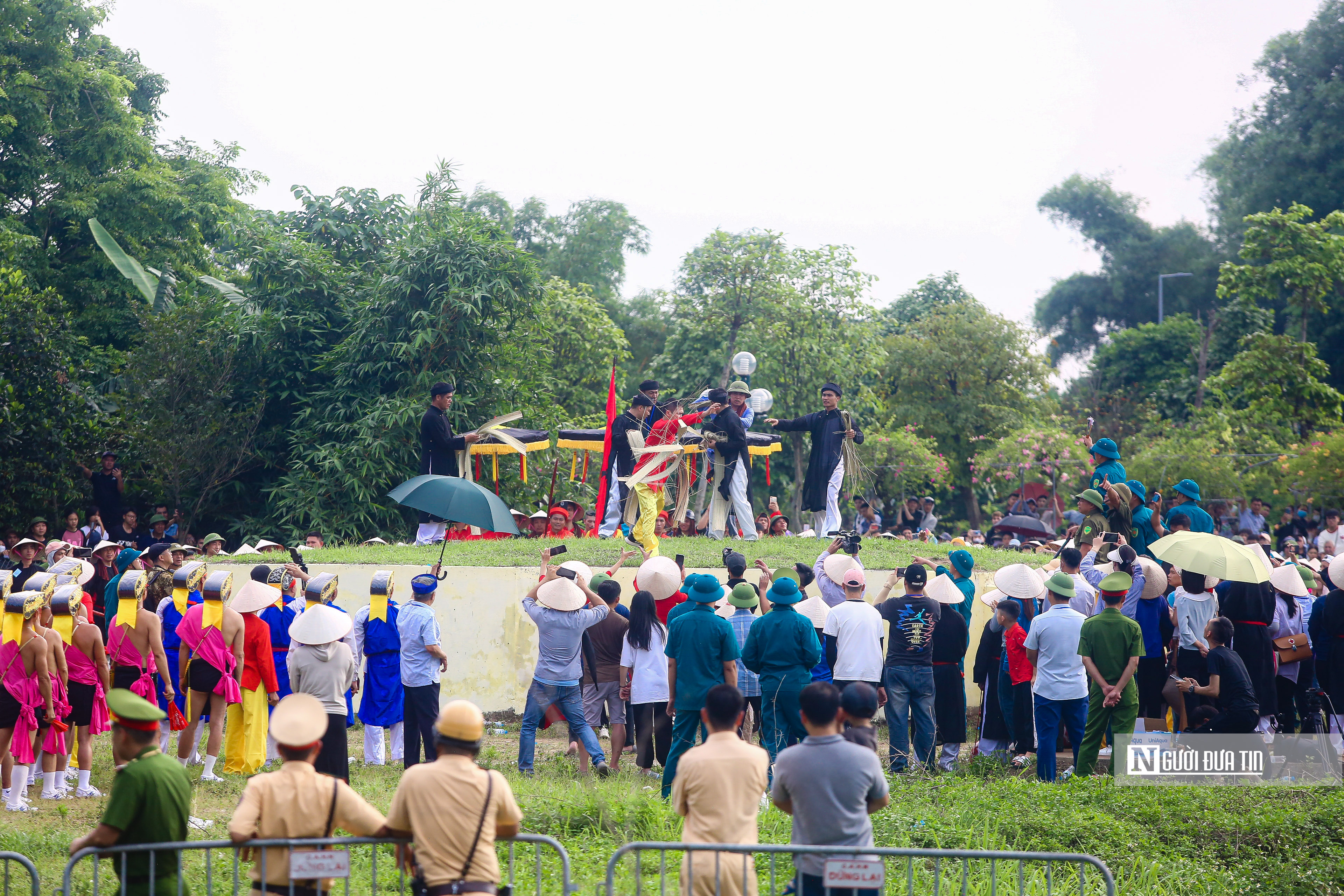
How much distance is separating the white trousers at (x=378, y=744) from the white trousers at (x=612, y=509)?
510 centimetres

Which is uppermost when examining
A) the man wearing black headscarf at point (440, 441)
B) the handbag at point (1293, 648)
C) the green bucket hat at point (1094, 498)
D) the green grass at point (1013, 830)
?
the man wearing black headscarf at point (440, 441)

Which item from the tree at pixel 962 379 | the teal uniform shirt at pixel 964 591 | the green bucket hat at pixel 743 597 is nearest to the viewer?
the green bucket hat at pixel 743 597

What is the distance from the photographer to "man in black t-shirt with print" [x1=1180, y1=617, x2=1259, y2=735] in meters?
9.45

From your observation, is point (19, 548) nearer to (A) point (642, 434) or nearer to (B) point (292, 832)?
Result: (A) point (642, 434)

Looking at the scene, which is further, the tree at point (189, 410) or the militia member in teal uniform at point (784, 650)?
the tree at point (189, 410)

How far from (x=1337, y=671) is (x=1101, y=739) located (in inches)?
93.6

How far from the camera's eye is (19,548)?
1274cm

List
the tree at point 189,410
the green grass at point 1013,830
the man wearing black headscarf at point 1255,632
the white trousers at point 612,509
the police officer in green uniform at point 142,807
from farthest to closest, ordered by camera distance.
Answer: the tree at point 189,410, the white trousers at point 612,509, the man wearing black headscarf at point 1255,632, the green grass at point 1013,830, the police officer in green uniform at point 142,807

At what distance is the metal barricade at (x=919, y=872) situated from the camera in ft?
16.2

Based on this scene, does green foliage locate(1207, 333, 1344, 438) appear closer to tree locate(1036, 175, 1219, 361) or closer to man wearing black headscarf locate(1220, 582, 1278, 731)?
man wearing black headscarf locate(1220, 582, 1278, 731)

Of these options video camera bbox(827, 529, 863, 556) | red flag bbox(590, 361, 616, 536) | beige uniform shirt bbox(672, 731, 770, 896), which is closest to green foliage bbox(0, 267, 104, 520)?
red flag bbox(590, 361, 616, 536)

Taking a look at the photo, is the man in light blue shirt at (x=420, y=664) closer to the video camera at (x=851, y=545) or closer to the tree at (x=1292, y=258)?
the video camera at (x=851, y=545)

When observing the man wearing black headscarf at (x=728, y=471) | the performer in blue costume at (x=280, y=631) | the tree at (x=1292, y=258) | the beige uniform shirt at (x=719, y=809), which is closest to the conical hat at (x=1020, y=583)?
the man wearing black headscarf at (x=728, y=471)

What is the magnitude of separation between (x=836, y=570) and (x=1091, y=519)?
10.4 ft
